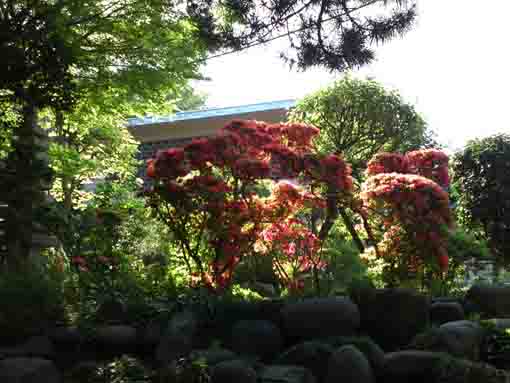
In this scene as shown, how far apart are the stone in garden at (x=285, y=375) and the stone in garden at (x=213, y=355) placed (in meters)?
0.36

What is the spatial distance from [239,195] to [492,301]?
3.34 metres

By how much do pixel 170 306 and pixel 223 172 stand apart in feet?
6.26

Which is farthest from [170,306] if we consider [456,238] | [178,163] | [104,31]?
[104,31]

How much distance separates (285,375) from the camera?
545cm

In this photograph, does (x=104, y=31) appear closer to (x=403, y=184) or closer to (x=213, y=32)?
(x=213, y=32)

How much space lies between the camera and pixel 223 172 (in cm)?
809

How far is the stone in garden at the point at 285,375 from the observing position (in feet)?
17.6

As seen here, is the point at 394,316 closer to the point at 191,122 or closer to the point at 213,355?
the point at 213,355

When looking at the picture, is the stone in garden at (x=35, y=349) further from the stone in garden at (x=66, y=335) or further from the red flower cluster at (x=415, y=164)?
the red flower cluster at (x=415, y=164)

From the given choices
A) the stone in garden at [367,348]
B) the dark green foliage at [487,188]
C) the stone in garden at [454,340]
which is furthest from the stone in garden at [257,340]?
the dark green foliage at [487,188]

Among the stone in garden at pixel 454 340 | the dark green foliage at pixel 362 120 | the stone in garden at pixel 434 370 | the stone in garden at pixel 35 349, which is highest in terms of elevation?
the dark green foliage at pixel 362 120

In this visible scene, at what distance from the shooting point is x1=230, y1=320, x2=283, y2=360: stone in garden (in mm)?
6303

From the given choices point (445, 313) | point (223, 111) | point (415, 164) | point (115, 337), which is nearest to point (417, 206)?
point (445, 313)

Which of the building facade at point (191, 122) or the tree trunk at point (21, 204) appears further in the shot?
the building facade at point (191, 122)
